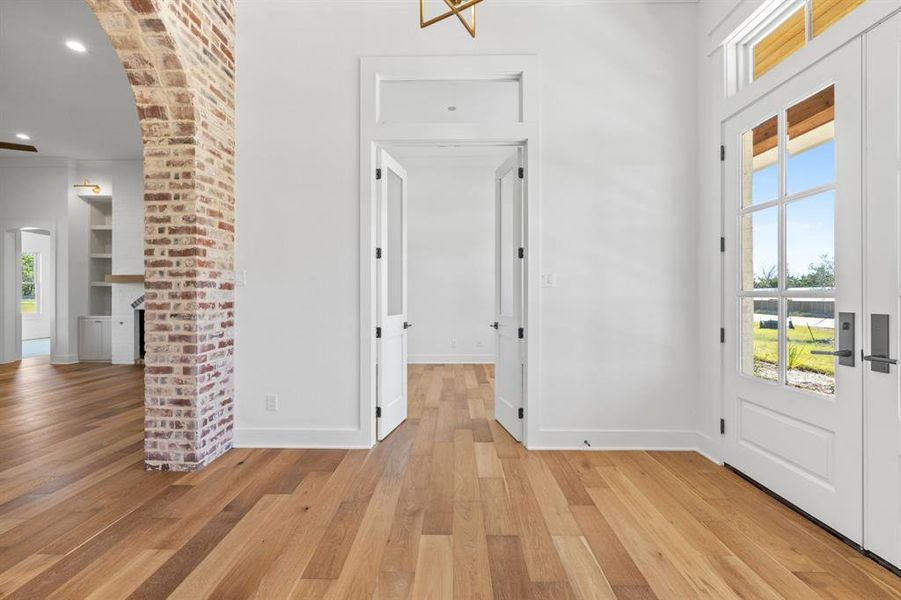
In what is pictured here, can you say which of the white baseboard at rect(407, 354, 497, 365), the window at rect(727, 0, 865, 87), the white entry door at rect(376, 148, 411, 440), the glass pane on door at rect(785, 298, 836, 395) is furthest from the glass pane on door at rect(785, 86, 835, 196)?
the white baseboard at rect(407, 354, 497, 365)

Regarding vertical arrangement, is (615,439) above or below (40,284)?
below

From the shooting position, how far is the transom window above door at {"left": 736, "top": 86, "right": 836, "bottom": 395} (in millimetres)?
2338

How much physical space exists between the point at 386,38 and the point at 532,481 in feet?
11.1

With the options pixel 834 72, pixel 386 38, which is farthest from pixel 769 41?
pixel 386 38

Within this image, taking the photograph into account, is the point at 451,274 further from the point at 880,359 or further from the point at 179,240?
the point at 880,359

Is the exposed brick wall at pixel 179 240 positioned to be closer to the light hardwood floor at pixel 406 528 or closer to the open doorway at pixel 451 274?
the light hardwood floor at pixel 406 528

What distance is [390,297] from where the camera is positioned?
4.04 m

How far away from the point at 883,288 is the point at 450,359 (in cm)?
617

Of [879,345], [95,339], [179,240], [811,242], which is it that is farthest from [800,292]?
[95,339]

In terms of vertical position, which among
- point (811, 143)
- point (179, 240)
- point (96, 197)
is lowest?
point (179, 240)

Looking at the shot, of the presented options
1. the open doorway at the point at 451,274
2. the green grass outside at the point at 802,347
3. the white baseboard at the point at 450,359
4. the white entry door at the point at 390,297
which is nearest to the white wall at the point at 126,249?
the open doorway at the point at 451,274

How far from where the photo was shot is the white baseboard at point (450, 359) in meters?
7.80

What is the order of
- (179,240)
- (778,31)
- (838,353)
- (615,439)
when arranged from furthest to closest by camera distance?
(615,439) < (179,240) < (778,31) < (838,353)

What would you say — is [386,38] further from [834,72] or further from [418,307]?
[418,307]
